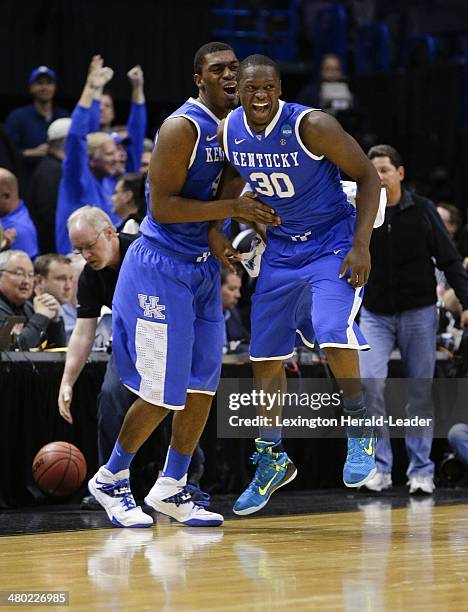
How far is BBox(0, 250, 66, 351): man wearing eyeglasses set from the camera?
7.08m

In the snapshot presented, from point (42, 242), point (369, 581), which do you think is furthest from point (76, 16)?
point (369, 581)

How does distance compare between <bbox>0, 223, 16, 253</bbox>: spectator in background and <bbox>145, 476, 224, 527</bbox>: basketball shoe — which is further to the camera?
<bbox>0, 223, 16, 253</bbox>: spectator in background

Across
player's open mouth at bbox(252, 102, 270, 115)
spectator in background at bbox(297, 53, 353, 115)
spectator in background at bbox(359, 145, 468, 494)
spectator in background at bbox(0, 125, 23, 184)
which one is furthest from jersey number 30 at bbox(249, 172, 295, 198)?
spectator in background at bbox(297, 53, 353, 115)

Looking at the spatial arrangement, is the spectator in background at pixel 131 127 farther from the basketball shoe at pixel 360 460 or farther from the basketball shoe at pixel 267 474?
the basketball shoe at pixel 360 460

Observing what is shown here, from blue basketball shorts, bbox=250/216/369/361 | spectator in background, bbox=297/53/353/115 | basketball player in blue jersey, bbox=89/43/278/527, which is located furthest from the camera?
spectator in background, bbox=297/53/353/115

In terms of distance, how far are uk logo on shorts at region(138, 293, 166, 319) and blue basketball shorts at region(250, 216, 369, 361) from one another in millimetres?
436

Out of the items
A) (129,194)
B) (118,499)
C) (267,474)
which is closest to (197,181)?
(267,474)

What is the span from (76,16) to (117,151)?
3236mm

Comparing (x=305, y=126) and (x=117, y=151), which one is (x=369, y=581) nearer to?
(x=305, y=126)

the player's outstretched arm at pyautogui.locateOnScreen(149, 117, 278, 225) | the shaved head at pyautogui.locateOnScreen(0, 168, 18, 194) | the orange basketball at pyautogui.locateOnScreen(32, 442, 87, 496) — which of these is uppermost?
the player's outstretched arm at pyautogui.locateOnScreen(149, 117, 278, 225)

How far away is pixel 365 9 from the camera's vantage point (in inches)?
594

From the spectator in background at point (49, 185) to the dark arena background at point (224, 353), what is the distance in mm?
14

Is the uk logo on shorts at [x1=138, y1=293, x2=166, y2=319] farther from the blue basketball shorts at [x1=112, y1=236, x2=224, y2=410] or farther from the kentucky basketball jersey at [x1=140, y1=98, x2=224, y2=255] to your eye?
the kentucky basketball jersey at [x1=140, y1=98, x2=224, y2=255]

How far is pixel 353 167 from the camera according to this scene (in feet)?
16.9
